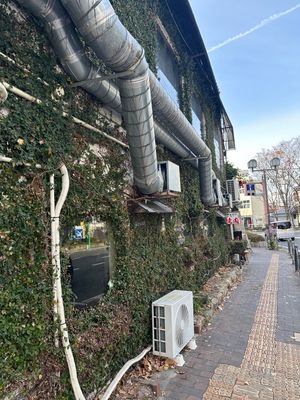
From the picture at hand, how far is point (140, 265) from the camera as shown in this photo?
14.1 feet

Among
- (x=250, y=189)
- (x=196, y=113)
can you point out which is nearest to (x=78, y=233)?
(x=196, y=113)

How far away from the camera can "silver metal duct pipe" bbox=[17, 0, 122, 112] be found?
258 centimetres

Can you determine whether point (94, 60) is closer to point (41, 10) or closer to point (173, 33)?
point (41, 10)

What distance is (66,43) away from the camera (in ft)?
9.55

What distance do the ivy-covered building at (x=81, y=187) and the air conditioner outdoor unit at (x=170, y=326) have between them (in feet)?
0.64

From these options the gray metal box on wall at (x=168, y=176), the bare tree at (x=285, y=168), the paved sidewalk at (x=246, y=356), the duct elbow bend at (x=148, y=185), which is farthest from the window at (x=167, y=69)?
the bare tree at (x=285, y=168)

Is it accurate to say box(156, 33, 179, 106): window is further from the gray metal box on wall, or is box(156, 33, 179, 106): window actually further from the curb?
the curb

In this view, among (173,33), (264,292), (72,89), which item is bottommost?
(264,292)

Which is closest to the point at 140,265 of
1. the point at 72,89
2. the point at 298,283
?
the point at 72,89

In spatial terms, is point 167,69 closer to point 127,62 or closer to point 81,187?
point 127,62

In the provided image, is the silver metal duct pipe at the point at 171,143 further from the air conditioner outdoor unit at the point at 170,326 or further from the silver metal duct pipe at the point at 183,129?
the air conditioner outdoor unit at the point at 170,326

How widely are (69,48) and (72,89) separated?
43 centimetres

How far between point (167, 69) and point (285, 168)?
120 ft

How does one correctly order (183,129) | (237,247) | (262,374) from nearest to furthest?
(262,374), (183,129), (237,247)
